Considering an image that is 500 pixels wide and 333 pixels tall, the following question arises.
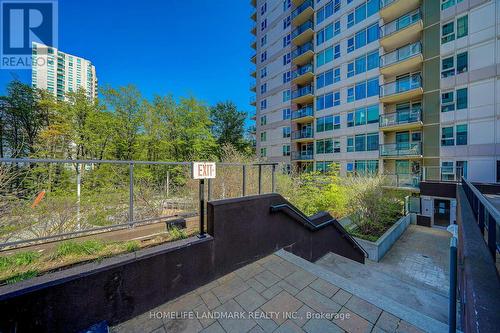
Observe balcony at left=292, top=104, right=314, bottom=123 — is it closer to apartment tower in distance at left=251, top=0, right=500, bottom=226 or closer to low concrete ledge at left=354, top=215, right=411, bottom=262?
apartment tower in distance at left=251, top=0, right=500, bottom=226

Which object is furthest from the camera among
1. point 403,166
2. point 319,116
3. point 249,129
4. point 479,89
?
point 249,129

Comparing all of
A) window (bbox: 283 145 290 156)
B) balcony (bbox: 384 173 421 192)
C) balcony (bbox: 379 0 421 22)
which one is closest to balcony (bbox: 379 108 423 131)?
balcony (bbox: 384 173 421 192)

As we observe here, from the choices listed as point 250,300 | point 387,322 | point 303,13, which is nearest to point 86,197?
point 250,300

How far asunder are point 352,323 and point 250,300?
126cm

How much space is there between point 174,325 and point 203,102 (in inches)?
978

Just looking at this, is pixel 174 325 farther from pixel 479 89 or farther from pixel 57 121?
pixel 57 121

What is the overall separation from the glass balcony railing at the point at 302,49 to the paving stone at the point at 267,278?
2549 centimetres

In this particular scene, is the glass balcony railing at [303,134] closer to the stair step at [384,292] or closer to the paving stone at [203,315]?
the stair step at [384,292]

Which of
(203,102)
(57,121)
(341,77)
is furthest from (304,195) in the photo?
(57,121)

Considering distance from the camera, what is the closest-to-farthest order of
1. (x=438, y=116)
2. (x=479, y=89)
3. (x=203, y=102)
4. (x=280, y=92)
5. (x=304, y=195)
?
1. (x=304, y=195)
2. (x=479, y=89)
3. (x=438, y=116)
4. (x=203, y=102)
5. (x=280, y=92)

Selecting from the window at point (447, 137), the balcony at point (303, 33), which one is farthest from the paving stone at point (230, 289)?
the balcony at point (303, 33)

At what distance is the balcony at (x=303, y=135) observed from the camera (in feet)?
76.2

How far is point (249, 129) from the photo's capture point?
34844 mm

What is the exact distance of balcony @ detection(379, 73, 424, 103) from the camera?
15.7 m
